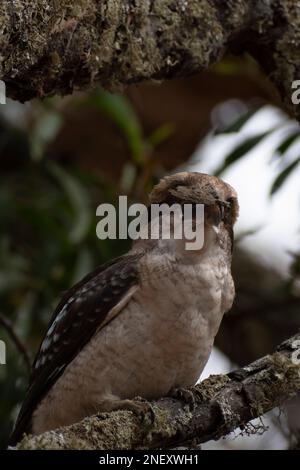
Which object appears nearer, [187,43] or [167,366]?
[167,366]

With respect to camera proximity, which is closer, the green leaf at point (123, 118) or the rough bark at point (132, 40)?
the rough bark at point (132, 40)

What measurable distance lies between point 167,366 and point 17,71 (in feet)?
3.92

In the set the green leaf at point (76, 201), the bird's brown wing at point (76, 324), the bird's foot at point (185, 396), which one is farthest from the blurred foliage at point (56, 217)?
the bird's foot at point (185, 396)

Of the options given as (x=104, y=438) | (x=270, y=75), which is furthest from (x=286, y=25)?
(x=104, y=438)

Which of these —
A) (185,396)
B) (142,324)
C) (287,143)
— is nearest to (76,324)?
(142,324)

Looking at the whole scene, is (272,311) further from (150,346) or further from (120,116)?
(150,346)

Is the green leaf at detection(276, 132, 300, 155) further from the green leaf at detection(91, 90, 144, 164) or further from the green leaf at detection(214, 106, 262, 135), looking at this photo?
the green leaf at detection(91, 90, 144, 164)

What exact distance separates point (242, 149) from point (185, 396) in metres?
2.48

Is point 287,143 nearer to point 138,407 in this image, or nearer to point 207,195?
point 207,195

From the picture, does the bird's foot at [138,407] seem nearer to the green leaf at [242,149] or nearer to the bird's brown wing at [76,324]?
the bird's brown wing at [76,324]

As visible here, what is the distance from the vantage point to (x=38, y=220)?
6434 millimetres

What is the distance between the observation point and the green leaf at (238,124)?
17.5ft

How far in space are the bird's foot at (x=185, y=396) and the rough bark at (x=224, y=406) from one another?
14 mm
